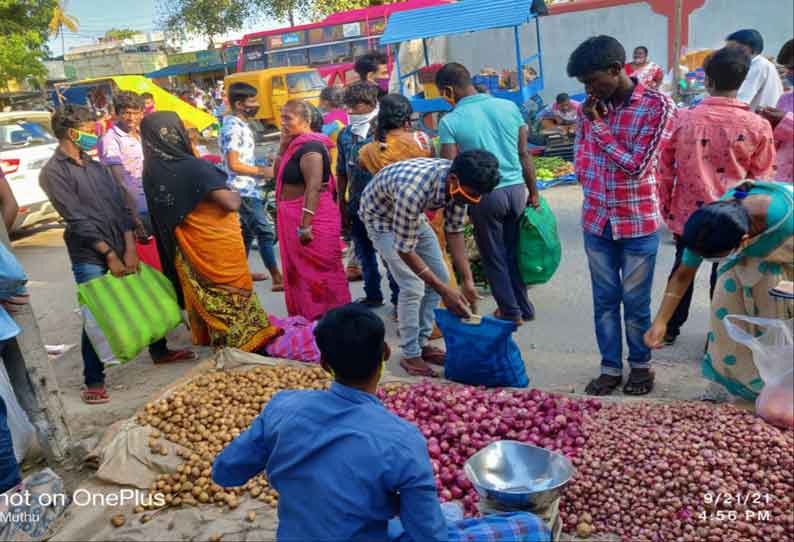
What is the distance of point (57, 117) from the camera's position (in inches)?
161

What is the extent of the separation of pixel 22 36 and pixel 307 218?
18.4 meters

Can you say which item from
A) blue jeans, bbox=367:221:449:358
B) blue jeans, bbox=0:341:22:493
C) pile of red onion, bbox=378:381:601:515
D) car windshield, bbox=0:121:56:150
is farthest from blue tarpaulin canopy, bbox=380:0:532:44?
blue jeans, bbox=0:341:22:493

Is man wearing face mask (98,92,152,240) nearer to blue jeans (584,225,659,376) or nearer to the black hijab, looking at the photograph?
the black hijab

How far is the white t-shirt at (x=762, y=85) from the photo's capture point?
4949 millimetres

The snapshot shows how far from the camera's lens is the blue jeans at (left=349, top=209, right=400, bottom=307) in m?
5.27

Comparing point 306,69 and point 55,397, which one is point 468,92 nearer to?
point 55,397

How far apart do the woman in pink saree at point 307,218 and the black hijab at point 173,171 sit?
0.53 metres

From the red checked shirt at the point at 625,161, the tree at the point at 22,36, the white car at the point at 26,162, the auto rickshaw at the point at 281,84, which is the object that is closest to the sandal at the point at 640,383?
the red checked shirt at the point at 625,161

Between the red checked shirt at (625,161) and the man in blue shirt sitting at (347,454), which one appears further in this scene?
the red checked shirt at (625,161)

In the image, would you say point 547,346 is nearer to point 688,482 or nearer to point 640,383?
point 640,383

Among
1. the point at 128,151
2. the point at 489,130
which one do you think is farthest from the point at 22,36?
the point at 489,130

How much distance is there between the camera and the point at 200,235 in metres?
4.27

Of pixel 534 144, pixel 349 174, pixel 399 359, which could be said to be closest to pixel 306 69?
pixel 534 144

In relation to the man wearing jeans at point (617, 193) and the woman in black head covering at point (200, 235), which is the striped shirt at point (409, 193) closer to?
the man wearing jeans at point (617, 193)
